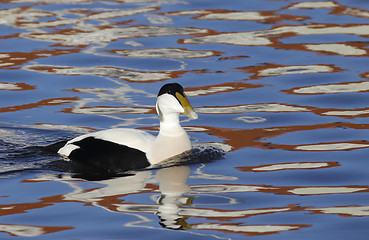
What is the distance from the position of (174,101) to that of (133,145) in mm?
548

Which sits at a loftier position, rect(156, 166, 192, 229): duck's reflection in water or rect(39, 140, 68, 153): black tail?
rect(39, 140, 68, 153): black tail

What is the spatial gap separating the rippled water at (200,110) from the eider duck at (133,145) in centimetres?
25

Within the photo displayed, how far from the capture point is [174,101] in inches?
326

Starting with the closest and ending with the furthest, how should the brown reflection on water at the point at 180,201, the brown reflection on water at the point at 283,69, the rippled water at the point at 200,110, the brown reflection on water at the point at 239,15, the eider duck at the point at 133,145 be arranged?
the brown reflection on water at the point at 180,201, the rippled water at the point at 200,110, the eider duck at the point at 133,145, the brown reflection on water at the point at 283,69, the brown reflection on water at the point at 239,15

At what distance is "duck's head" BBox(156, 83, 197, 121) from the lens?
8.27 m

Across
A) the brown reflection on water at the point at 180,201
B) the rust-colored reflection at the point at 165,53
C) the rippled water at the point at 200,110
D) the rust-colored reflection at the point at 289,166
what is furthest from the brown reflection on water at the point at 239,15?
the brown reflection on water at the point at 180,201

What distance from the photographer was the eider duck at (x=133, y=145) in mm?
8055

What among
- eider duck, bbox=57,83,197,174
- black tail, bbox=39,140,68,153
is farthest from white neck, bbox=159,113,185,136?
black tail, bbox=39,140,68,153

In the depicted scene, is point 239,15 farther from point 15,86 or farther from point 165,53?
point 15,86

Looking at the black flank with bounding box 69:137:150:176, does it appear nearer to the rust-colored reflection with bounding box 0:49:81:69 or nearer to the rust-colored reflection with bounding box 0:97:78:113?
the rust-colored reflection with bounding box 0:97:78:113

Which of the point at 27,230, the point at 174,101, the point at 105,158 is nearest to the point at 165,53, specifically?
the point at 174,101

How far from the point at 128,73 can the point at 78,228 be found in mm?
5881

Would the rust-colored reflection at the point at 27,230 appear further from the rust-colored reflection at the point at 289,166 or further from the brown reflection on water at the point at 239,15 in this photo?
the brown reflection on water at the point at 239,15

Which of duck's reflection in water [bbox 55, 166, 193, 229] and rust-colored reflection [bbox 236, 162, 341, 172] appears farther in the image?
rust-colored reflection [bbox 236, 162, 341, 172]
